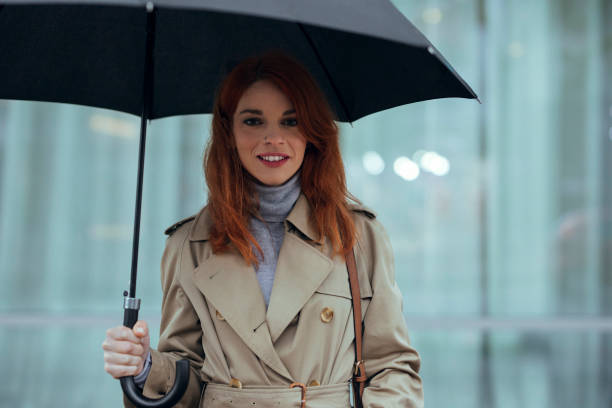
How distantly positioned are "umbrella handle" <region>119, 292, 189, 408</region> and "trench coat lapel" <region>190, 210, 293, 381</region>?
191mm

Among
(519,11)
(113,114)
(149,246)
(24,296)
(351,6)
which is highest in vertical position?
(519,11)

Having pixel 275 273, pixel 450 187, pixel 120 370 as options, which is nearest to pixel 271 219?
pixel 275 273

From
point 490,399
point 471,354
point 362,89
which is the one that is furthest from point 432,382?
point 362,89

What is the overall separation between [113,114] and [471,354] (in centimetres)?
492

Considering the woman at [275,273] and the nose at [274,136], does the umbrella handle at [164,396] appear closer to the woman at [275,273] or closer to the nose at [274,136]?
the woman at [275,273]

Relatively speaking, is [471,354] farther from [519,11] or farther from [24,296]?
[24,296]

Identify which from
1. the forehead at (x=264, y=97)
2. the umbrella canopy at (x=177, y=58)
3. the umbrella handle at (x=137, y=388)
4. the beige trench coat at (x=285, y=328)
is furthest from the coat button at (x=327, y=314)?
the umbrella canopy at (x=177, y=58)

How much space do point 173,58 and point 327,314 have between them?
1.05 m

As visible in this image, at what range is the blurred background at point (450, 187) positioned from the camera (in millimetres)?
6973

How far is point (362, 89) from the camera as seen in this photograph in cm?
209

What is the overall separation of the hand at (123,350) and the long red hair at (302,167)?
372mm

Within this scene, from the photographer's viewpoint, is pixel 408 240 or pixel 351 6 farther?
pixel 408 240

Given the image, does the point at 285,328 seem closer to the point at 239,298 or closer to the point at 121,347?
the point at 239,298

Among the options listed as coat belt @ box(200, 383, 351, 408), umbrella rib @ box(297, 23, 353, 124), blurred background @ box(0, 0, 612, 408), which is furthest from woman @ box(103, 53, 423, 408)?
blurred background @ box(0, 0, 612, 408)
